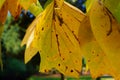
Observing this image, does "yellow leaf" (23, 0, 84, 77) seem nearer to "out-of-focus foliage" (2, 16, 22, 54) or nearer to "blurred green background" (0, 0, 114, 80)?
"blurred green background" (0, 0, 114, 80)

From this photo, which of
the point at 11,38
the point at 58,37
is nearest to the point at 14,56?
the point at 11,38

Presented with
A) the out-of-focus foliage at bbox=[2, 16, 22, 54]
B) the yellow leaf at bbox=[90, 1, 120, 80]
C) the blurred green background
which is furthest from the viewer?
the out-of-focus foliage at bbox=[2, 16, 22, 54]

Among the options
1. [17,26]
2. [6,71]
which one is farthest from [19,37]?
[6,71]

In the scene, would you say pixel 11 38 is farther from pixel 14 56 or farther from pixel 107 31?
pixel 107 31

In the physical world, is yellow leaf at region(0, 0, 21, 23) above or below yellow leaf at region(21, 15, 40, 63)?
above

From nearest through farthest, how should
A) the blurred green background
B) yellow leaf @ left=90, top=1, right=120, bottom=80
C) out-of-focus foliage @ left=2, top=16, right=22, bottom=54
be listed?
yellow leaf @ left=90, top=1, right=120, bottom=80, the blurred green background, out-of-focus foliage @ left=2, top=16, right=22, bottom=54

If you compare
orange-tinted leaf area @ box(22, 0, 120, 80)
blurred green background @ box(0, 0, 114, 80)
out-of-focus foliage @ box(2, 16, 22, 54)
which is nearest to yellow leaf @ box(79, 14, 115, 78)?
orange-tinted leaf area @ box(22, 0, 120, 80)

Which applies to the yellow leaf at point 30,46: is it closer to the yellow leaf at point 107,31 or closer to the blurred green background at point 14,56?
the yellow leaf at point 107,31
